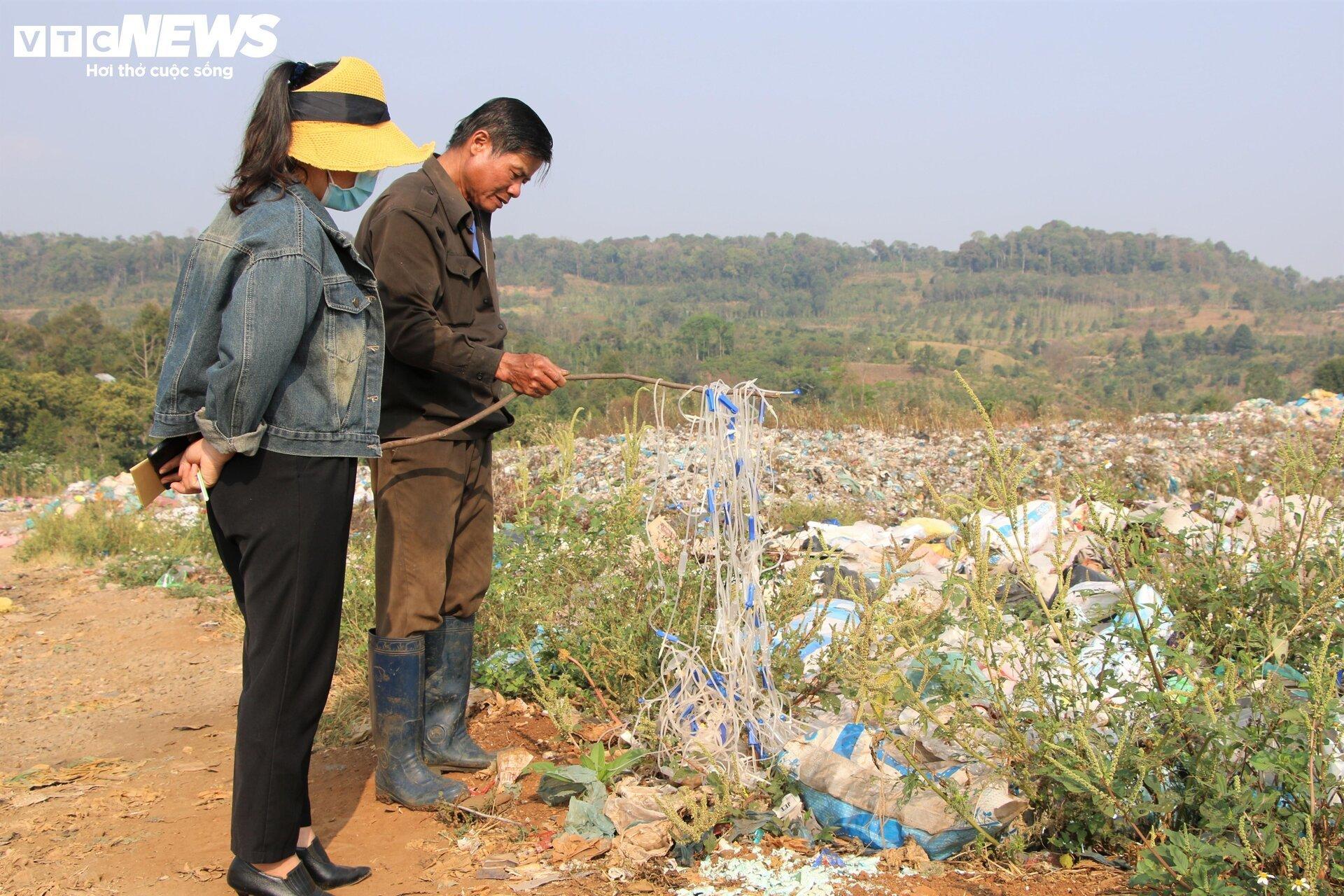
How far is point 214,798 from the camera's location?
2641mm

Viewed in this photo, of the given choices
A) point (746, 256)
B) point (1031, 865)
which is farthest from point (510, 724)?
point (746, 256)

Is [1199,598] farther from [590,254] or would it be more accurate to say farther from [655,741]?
[590,254]

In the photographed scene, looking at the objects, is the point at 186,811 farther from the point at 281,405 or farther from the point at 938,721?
the point at 938,721

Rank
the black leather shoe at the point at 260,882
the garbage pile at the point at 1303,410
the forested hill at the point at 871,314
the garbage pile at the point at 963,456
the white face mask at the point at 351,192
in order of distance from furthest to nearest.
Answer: the forested hill at the point at 871,314
the garbage pile at the point at 1303,410
the garbage pile at the point at 963,456
the white face mask at the point at 351,192
the black leather shoe at the point at 260,882

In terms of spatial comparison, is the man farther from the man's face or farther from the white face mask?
the white face mask

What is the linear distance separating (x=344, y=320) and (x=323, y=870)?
3.94 ft

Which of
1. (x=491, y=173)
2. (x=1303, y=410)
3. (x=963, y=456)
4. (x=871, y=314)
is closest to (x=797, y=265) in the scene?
(x=871, y=314)

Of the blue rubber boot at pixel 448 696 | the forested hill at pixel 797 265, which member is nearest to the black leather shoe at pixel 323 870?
the blue rubber boot at pixel 448 696

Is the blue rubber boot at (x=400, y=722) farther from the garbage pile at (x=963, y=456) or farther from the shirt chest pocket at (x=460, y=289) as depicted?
the garbage pile at (x=963, y=456)

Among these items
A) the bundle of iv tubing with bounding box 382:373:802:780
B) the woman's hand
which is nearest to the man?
the bundle of iv tubing with bounding box 382:373:802:780

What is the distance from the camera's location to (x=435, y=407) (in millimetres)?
2547

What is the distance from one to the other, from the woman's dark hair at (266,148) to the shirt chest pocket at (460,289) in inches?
24.8

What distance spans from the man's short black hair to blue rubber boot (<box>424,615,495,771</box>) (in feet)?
4.35

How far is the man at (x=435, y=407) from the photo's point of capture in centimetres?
242
